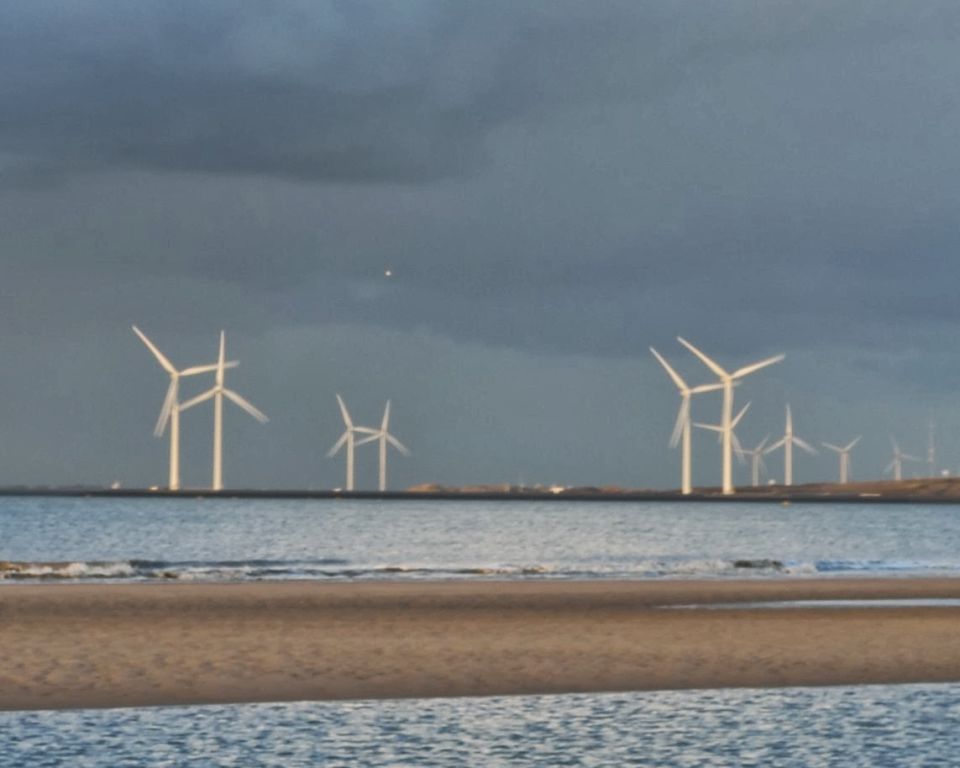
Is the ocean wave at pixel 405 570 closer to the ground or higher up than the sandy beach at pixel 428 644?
closer to the ground

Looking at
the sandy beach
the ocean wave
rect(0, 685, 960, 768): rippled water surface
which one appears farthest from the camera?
the ocean wave

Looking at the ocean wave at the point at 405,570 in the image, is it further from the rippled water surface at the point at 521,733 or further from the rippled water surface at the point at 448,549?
the rippled water surface at the point at 521,733

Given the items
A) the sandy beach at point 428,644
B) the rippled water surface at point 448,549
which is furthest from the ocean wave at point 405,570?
the sandy beach at point 428,644

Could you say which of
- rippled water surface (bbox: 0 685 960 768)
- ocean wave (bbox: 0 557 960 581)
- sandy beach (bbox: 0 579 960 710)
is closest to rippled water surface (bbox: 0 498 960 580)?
ocean wave (bbox: 0 557 960 581)

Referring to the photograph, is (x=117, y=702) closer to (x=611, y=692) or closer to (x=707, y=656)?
(x=611, y=692)

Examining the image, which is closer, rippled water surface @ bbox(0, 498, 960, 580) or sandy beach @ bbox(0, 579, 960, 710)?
sandy beach @ bbox(0, 579, 960, 710)

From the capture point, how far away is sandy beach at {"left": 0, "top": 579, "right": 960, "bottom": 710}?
2894 centimetres

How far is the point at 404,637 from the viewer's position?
1506 inches

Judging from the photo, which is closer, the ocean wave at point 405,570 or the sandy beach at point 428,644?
the sandy beach at point 428,644

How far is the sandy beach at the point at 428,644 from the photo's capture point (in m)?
28.9

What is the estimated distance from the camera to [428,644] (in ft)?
119

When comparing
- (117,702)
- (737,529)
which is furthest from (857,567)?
(737,529)

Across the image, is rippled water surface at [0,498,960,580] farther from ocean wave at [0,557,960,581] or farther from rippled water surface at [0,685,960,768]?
rippled water surface at [0,685,960,768]

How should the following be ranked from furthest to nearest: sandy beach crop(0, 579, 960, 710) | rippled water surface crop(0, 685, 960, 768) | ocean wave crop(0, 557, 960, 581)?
ocean wave crop(0, 557, 960, 581) → sandy beach crop(0, 579, 960, 710) → rippled water surface crop(0, 685, 960, 768)
